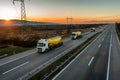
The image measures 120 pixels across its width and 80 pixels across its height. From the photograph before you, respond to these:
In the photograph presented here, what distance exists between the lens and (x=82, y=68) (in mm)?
19891

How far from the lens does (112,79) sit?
16.0 metres

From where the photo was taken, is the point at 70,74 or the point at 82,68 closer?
the point at 70,74

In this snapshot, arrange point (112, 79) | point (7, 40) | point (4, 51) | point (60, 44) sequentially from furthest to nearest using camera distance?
point (7, 40)
point (60, 44)
point (4, 51)
point (112, 79)

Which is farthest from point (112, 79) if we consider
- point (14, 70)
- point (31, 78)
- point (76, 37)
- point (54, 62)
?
point (76, 37)

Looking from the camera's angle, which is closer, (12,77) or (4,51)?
(12,77)

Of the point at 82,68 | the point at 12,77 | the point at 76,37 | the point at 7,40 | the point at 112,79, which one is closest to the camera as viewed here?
the point at 112,79

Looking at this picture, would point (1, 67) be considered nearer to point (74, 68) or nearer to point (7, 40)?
point (74, 68)

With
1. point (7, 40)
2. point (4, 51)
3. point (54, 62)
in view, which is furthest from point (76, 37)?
point (54, 62)

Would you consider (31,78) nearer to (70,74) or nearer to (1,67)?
(70,74)

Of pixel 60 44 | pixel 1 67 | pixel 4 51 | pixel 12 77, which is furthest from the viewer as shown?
pixel 60 44

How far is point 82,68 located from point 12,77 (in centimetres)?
762

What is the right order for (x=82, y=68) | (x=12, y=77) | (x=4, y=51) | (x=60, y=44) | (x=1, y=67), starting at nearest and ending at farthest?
(x=12, y=77), (x=82, y=68), (x=1, y=67), (x=4, y=51), (x=60, y=44)

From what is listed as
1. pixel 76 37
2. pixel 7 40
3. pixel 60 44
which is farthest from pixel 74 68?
pixel 76 37

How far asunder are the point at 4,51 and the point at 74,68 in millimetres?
16000
